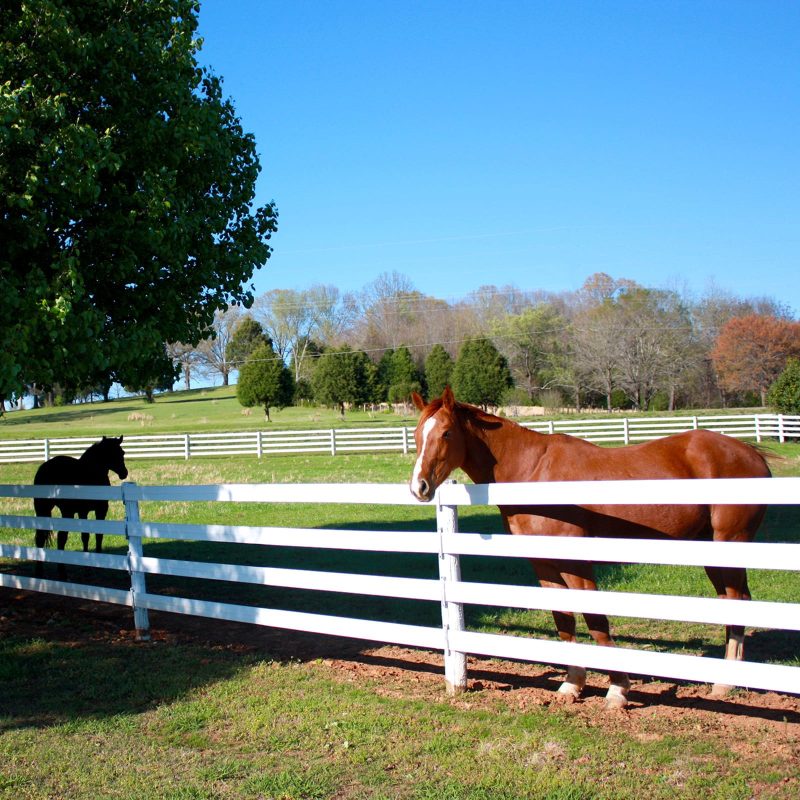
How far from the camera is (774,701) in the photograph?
5277 millimetres

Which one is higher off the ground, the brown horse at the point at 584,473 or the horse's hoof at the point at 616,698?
the brown horse at the point at 584,473

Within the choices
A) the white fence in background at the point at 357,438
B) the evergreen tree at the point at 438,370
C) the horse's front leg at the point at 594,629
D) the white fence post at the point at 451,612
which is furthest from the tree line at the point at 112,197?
the evergreen tree at the point at 438,370

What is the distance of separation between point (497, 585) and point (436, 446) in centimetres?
104

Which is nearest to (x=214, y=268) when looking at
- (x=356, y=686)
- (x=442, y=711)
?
(x=356, y=686)

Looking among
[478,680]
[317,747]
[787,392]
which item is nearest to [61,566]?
[478,680]

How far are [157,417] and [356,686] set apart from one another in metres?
66.8

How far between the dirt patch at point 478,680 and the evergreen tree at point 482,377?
46277 millimetres

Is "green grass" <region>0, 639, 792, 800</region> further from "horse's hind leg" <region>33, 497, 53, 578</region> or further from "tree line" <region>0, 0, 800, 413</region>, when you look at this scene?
"horse's hind leg" <region>33, 497, 53, 578</region>

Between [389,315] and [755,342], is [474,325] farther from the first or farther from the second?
[755,342]

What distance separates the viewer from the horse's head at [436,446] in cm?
538

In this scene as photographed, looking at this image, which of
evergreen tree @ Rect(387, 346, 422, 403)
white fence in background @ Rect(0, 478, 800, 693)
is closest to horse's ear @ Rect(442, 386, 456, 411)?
white fence in background @ Rect(0, 478, 800, 693)

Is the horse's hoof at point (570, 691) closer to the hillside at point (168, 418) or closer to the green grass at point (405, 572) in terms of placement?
the green grass at point (405, 572)

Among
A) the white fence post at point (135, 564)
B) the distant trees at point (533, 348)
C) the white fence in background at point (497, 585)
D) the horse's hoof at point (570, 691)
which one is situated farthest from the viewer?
the distant trees at point (533, 348)

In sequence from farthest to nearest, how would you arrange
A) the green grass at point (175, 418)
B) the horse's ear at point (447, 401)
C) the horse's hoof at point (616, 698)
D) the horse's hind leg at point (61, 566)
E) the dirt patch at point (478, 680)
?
the green grass at point (175, 418), the horse's hind leg at point (61, 566), the horse's ear at point (447, 401), the horse's hoof at point (616, 698), the dirt patch at point (478, 680)
